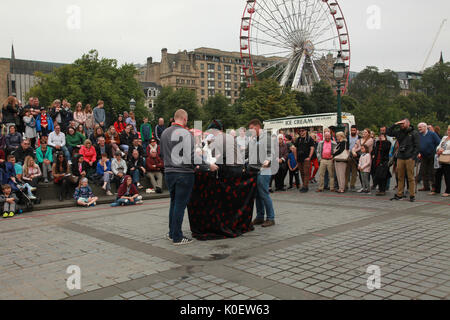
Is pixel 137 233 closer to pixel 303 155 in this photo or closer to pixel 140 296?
pixel 140 296

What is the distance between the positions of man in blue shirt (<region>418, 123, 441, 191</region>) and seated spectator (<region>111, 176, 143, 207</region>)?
912cm

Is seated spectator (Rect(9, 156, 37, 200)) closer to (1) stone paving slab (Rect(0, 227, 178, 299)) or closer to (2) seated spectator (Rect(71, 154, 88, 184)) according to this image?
(2) seated spectator (Rect(71, 154, 88, 184))

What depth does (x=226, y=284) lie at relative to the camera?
4410mm

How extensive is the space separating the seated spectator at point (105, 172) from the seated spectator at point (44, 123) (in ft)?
8.59

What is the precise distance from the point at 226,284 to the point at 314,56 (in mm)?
42434

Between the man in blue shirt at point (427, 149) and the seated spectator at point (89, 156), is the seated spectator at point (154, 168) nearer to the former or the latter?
the seated spectator at point (89, 156)

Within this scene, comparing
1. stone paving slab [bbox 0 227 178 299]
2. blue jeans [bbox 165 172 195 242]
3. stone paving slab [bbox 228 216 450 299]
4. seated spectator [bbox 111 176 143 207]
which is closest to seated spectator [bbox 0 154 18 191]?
seated spectator [bbox 111 176 143 207]

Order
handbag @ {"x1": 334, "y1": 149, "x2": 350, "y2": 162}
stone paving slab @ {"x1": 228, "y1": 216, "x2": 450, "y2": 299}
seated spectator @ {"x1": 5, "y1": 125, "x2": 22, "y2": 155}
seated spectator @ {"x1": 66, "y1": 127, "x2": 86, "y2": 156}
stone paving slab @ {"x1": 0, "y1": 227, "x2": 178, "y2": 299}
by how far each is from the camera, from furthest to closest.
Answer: seated spectator @ {"x1": 66, "y1": 127, "x2": 86, "y2": 156} < handbag @ {"x1": 334, "y1": 149, "x2": 350, "y2": 162} < seated spectator @ {"x1": 5, "y1": 125, "x2": 22, "y2": 155} < stone paving slab @ {"x1": 0, "y1": 227, "x2": 178, "y2": 299} < stone paving slab @ {"x1": 228, "y1": 216, "x2": 450, "y2": 299}

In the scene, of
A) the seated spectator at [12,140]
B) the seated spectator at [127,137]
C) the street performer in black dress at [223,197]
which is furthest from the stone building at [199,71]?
the street performer in black dress at [223,197]

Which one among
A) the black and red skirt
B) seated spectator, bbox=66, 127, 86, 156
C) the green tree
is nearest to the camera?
the black and red skirt

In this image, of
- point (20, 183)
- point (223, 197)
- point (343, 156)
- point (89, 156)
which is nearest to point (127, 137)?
point (89, 156)

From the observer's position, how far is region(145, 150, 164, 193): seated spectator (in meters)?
14.1

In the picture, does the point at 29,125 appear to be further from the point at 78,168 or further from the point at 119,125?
the point at 119,125
